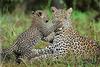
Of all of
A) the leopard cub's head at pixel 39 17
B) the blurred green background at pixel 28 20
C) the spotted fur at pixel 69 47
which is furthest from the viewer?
the blurred green background at pixel 28 20

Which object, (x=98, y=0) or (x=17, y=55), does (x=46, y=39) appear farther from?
(x=98, y=0)

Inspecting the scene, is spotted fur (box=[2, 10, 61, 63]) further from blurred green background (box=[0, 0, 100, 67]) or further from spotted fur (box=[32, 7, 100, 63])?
blurred green background (box=[0, 0, 100, 67])

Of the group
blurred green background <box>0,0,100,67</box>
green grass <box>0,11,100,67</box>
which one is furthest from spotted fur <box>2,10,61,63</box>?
blurred green background <box>0,0,100,67</box>

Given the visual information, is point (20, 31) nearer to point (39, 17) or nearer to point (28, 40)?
point (39, 17)

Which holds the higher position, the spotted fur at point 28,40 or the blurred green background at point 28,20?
the blurred green background at point 28,20

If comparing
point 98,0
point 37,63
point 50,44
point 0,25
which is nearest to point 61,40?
point 50,44

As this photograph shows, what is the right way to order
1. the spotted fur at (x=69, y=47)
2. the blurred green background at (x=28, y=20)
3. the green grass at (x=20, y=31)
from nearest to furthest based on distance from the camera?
the green grass at (x=20, y=31)
the spotted fur at (x=69, y=47)
the blurred green background at (x=28, y=20)

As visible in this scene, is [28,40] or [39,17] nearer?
[28,40]

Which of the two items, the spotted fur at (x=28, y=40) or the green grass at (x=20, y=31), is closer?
the green grass at (x=20, y=31)

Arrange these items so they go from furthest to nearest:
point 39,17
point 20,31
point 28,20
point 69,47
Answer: point 28,20, point 20,31, point 39,17, point 69,47

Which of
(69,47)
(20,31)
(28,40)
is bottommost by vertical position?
(69,47)

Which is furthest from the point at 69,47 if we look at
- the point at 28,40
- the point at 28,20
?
the point at 28,20

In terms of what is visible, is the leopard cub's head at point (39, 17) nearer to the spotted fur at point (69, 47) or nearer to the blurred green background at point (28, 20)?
the blurred green background at point (28, 20)

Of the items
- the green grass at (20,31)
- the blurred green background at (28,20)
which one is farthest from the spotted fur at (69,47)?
the blurred green background at (28,20)
